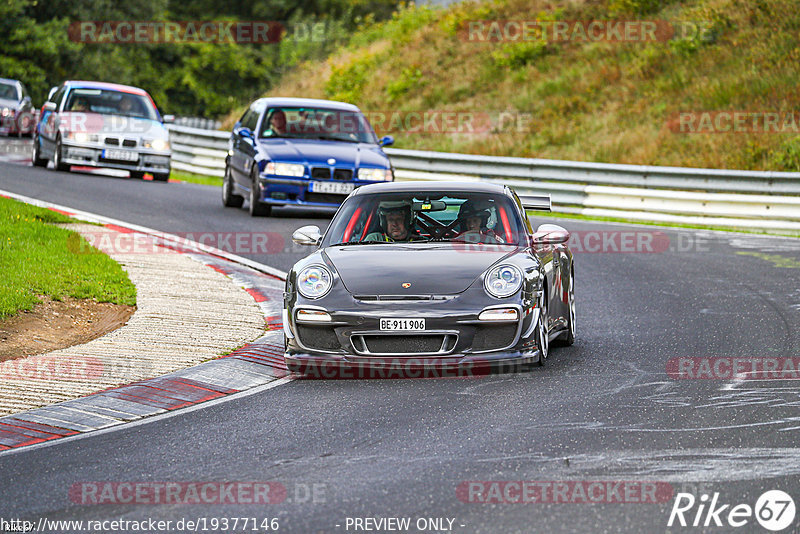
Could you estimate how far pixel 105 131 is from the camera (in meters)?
24.2

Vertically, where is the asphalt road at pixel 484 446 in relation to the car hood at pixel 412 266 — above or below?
below

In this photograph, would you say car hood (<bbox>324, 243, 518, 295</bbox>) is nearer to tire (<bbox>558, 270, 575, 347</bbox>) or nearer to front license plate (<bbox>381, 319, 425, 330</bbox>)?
front license plate (<bbox>381, 319, 425, 330</bbox>)

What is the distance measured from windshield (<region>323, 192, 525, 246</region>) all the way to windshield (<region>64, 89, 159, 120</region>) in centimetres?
1594

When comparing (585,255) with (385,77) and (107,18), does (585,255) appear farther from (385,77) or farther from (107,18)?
(107,18)

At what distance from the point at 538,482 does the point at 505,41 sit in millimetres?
32027

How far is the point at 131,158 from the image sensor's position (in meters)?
24.4

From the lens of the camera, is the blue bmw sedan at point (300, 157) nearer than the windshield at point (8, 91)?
Yes

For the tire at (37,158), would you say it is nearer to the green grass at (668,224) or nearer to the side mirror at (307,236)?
the green grass at (668,224)

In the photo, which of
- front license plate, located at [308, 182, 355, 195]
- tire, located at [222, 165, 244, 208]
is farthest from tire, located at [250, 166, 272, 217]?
tire, located at [222, 165, 244, 208]

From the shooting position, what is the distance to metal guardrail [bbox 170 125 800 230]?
21.0 meters

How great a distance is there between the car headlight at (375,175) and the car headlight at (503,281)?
9.99 m

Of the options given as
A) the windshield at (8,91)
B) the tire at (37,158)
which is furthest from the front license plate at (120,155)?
the windshield at (8,91)

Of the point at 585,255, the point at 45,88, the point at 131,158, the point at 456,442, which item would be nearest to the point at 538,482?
the point at 456,442

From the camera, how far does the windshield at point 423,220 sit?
32.3 feet
